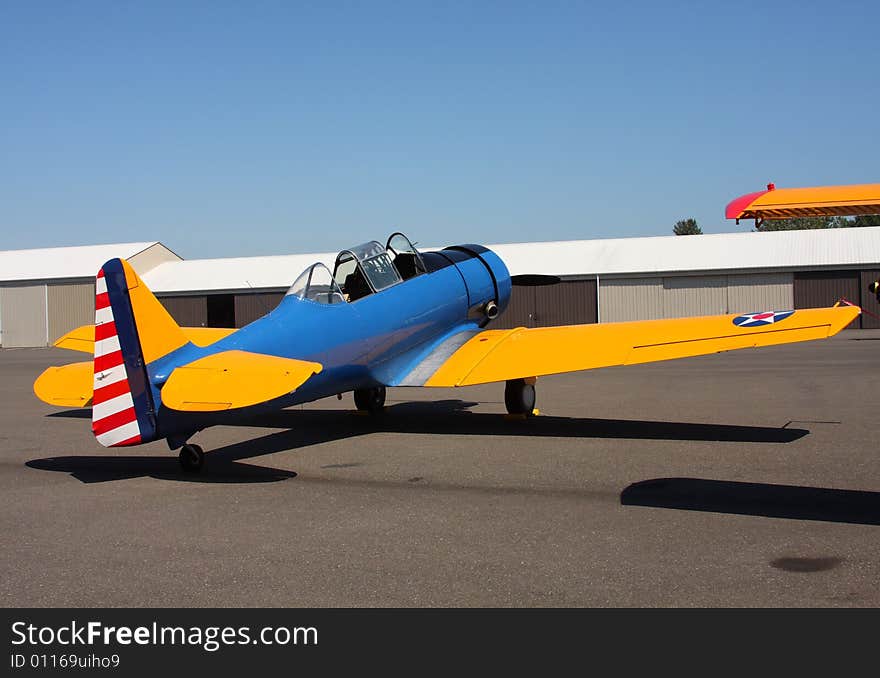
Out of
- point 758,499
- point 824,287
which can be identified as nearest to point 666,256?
point 824,287

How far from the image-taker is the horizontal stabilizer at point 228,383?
7.39 metres

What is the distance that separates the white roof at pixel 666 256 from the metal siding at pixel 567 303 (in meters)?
0.67

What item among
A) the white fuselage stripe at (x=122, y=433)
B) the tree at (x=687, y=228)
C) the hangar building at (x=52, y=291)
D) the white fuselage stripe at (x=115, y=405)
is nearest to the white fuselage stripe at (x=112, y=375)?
the white fuselage stripe at (x=115, y=405)

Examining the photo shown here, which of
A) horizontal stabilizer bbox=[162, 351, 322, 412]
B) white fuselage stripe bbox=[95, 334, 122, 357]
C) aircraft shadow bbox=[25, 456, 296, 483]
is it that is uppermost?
white fuselage stripe bbox=[95, 334, 122, 357]

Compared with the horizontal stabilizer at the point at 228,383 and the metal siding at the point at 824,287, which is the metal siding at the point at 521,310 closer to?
the metal siding at the point at 824,287

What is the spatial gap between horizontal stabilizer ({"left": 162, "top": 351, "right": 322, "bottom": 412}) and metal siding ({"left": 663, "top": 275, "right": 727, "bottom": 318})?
33.2 meters

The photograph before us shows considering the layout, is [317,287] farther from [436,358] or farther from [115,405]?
[115,405]

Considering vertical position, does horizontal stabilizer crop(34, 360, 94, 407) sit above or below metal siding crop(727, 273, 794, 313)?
above

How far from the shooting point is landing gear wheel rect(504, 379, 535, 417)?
38.4 feet

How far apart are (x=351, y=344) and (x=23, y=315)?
42.4m

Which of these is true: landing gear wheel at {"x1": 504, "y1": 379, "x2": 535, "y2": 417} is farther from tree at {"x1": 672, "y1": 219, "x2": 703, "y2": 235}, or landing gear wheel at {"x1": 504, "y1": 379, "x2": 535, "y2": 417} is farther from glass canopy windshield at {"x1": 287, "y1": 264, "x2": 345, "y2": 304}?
tree at {"x1": 672, "y1": 219, "x2": 703, "y2": 235}

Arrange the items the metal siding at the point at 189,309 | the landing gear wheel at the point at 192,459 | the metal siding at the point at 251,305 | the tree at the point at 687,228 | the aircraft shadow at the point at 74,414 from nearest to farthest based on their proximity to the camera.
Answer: the landing gear wheel at the point at 192,459
the aircraft shadow at the point at 74,414
the metal siding at the point at 251,305
the metal siding at the point at 189,309
the tree at the point at 687,228
